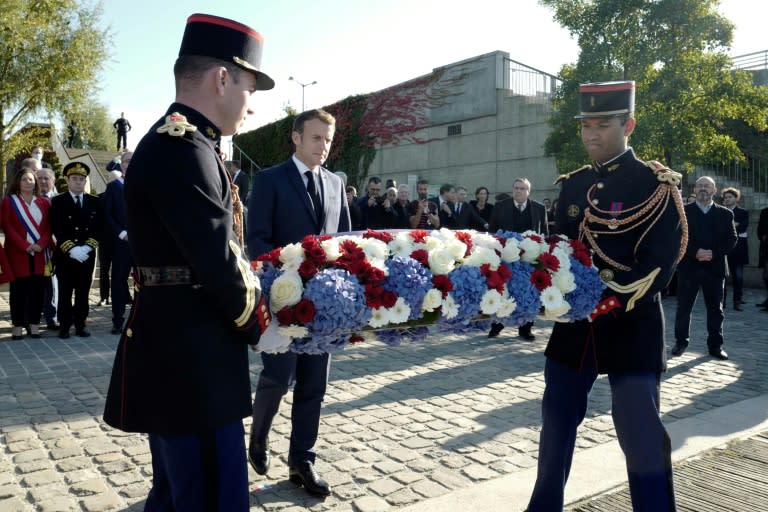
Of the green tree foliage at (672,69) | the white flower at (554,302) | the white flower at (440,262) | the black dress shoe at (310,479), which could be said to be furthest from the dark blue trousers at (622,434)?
the green tree foliage at (672,69)

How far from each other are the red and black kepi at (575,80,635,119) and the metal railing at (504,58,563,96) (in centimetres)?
1959

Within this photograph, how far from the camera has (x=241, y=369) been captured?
7.45ft

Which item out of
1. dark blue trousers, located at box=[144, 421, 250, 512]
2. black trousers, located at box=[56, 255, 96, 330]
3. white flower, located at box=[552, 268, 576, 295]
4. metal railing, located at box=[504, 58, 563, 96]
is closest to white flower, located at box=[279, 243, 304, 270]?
dark blue trousers, located at box=[144, 421, 250, 512]

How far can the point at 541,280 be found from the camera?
288cm

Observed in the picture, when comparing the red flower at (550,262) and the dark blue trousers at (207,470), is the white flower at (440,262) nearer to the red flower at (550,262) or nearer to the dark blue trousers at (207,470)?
the red flower at (550,262)

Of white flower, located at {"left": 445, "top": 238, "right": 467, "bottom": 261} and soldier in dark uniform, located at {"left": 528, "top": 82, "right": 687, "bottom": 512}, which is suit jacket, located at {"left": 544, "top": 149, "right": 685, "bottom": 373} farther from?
white flower, located at {"left": 445, "top": 238, "right": 467, "bottom": 261}

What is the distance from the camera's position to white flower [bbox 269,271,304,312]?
2.38m

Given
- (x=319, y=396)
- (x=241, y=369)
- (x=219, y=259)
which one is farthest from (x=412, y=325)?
(x=319, y=396)

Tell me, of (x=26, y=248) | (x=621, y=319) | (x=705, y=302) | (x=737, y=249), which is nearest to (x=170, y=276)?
(x=621, y=319)

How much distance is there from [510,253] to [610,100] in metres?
1.02

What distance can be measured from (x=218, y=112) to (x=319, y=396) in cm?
209

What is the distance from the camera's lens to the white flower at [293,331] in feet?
7.86

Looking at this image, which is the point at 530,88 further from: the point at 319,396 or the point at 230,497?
the point at 230,497

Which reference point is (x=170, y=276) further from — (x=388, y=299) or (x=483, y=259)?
(x=483, y=259)
